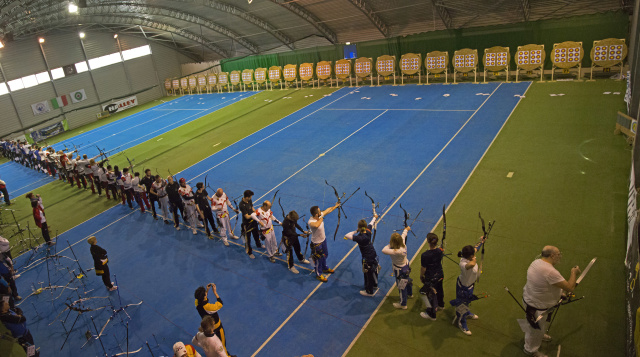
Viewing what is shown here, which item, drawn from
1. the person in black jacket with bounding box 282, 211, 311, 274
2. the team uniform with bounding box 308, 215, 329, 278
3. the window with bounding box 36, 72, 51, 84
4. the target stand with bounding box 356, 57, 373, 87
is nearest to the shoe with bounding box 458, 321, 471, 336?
the team uniform with bounding box 308, 215, 329, 278

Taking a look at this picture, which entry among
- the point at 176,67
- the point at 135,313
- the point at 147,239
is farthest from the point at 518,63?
the point at 176,67

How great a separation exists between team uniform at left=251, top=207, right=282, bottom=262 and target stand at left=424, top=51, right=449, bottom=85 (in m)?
16.4

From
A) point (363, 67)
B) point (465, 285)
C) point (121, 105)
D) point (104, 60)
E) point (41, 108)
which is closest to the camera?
point (465, 285)

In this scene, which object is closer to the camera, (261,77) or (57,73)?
(57,73)

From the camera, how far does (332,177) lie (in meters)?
12.0

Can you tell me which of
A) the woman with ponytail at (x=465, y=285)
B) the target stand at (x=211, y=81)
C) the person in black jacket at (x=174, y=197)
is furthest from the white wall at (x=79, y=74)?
the woman with ponytail at (x=465, y=285)

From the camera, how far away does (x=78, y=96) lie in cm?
3092

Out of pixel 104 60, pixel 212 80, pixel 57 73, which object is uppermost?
pixel 104 60

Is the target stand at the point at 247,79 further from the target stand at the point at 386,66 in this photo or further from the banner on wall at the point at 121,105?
the target stand at the point at 386,66

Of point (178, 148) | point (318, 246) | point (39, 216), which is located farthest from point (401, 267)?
point (178, 148)

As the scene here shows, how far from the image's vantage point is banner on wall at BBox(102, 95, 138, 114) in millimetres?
32809

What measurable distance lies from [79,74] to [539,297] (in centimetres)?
3499

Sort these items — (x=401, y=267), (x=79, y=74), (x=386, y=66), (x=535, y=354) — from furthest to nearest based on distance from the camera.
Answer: (x=79, y=74) → (x=386, y=66) → (x=401, y=267) → (x=535, y=354)

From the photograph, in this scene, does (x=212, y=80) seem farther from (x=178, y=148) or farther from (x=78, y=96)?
(x=178, y=148)
